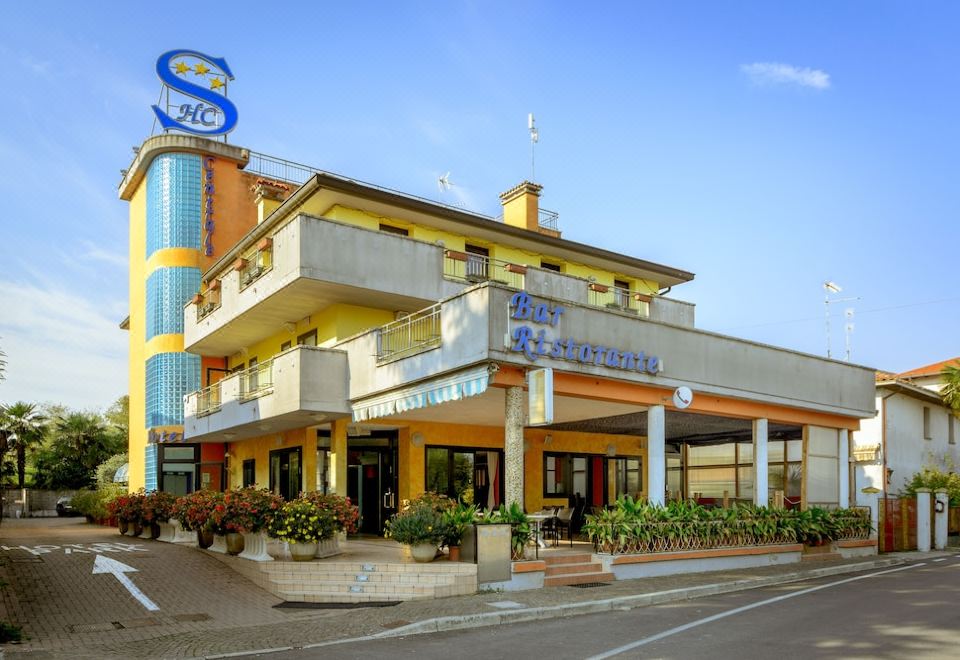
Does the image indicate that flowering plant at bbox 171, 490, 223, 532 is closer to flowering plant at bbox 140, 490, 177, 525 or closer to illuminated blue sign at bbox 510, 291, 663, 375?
flowering plant at bbox 140, 490, 177, 525

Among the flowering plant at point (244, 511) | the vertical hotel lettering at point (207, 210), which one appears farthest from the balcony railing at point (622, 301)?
the vertical hotel lettering at point (207, 210)

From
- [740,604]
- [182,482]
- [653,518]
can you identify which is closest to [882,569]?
[653,518]

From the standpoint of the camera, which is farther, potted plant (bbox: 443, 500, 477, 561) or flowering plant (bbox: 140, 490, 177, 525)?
flowering plant (bbox: 140, 490, 177, 525)

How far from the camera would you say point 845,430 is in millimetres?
25219

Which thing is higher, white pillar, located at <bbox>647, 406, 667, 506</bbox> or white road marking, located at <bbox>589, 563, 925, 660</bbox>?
white pillar, located at <bbox>647, 406, 667, 506</bbox>

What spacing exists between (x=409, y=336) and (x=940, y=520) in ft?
60.8

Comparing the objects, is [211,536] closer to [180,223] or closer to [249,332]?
[249,332]

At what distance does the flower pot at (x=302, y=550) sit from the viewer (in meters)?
16.2

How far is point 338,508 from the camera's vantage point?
1669 centimetres

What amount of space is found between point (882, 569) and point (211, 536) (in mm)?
15222

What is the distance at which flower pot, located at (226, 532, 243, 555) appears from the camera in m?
17.7

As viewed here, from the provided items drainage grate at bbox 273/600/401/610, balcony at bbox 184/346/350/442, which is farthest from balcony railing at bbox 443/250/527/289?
drainage grate at bbox 273/600/401/610

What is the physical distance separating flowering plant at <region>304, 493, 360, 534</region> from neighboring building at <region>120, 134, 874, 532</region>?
96.1 inches

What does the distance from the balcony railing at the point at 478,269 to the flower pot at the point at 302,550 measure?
925 cm
